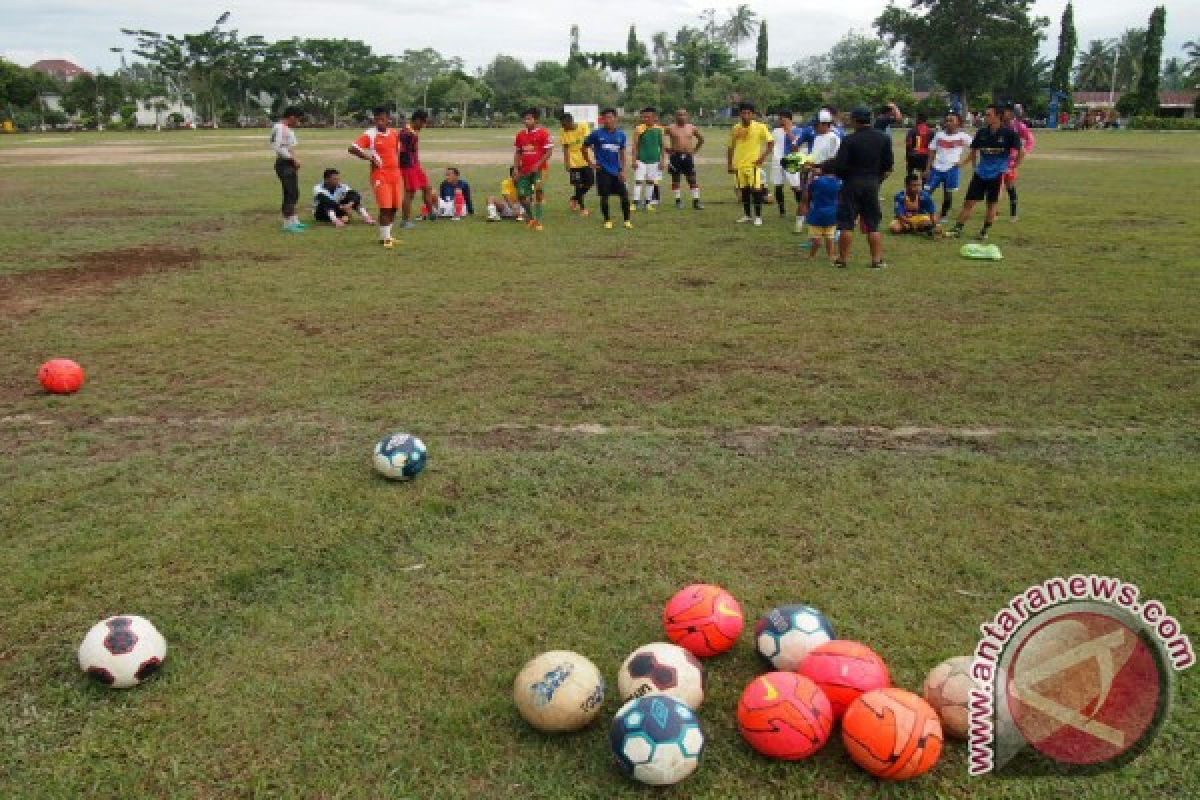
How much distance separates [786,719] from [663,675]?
0.47 meters

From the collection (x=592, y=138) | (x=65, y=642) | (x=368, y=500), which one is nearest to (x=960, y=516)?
(x=368, y=500)

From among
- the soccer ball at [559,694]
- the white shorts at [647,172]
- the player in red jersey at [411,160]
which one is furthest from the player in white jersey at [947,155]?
the soccer ball at [559,694]

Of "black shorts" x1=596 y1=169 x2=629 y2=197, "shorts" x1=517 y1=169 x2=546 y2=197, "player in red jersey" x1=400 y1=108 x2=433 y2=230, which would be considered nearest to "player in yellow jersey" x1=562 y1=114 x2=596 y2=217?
"shorts" x1=517 y1=169 x2=546 y2=197

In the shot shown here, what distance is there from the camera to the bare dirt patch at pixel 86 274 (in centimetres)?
998

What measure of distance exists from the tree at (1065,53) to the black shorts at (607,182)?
75.6m

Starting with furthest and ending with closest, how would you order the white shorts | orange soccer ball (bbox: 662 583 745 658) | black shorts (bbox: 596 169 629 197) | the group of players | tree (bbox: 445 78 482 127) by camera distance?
1. tree (bbox: 445 78 482 127)
2. the white shorts
3. black shorts (bbox: 596 169 629 197)
4. the group of players
5. orange soccer ball (bbox: 662 583 745 658)

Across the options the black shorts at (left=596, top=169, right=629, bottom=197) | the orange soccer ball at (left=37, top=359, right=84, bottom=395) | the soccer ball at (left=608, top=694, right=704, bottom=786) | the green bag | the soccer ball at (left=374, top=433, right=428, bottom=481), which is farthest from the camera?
the black shorts at (left=596, top=169, right=629, bottom=197)

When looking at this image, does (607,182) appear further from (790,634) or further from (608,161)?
(790,634)

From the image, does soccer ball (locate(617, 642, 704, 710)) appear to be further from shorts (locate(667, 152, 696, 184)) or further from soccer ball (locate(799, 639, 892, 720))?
shorts (locate(667, 152, 696, 184))

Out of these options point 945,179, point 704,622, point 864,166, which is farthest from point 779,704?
point 945,179

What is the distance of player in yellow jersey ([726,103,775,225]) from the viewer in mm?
14094

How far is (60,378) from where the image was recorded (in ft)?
22.2

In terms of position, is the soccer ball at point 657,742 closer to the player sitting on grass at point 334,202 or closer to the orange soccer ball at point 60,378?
the orange soccer ball at point 60,378

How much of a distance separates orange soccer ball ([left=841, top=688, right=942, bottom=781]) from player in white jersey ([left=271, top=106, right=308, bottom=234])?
12530mm
